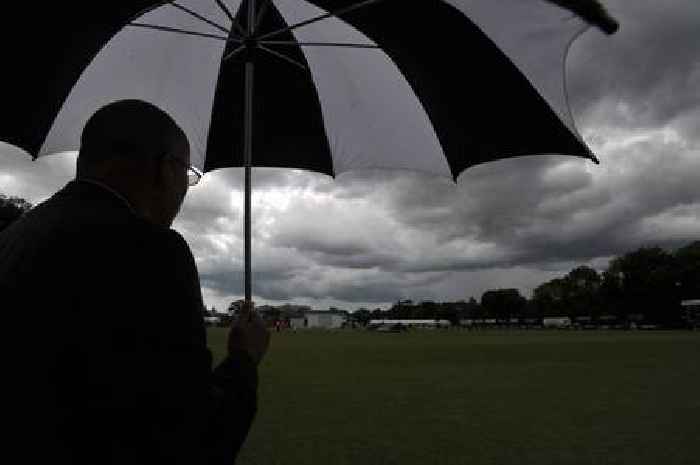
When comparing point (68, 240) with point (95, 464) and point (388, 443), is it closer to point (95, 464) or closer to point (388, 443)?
point (95, 464)

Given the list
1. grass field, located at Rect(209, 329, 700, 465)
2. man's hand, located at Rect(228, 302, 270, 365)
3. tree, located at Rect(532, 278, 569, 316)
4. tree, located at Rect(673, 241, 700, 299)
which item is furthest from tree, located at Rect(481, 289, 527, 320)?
man's hand, located at Rect(228, 302, 270, 365)

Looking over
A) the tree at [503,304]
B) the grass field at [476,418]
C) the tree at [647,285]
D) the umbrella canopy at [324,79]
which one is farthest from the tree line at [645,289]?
the umbrella canopy at [324,79]

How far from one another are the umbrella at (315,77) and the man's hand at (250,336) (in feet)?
3.63

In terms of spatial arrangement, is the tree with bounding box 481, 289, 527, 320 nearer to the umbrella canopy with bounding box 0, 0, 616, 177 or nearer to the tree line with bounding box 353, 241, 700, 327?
the tree line with bounding box 353, 241, 700, 327

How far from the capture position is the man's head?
189cm

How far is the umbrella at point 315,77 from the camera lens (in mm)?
3984

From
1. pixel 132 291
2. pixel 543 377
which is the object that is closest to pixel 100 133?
pixel 132 291

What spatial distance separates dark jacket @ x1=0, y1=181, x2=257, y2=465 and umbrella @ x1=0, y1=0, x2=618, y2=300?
1.89 meters

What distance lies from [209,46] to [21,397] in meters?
4.28

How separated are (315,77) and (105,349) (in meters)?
4.08

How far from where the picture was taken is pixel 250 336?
7.63 ft

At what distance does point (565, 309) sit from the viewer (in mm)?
152500

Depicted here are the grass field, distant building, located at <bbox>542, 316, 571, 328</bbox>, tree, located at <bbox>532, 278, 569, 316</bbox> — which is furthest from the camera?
tree, located at <bbox>532, 278, 569, 316</bbox>

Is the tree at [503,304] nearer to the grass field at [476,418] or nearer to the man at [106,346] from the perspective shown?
the grass field at [476,418]
